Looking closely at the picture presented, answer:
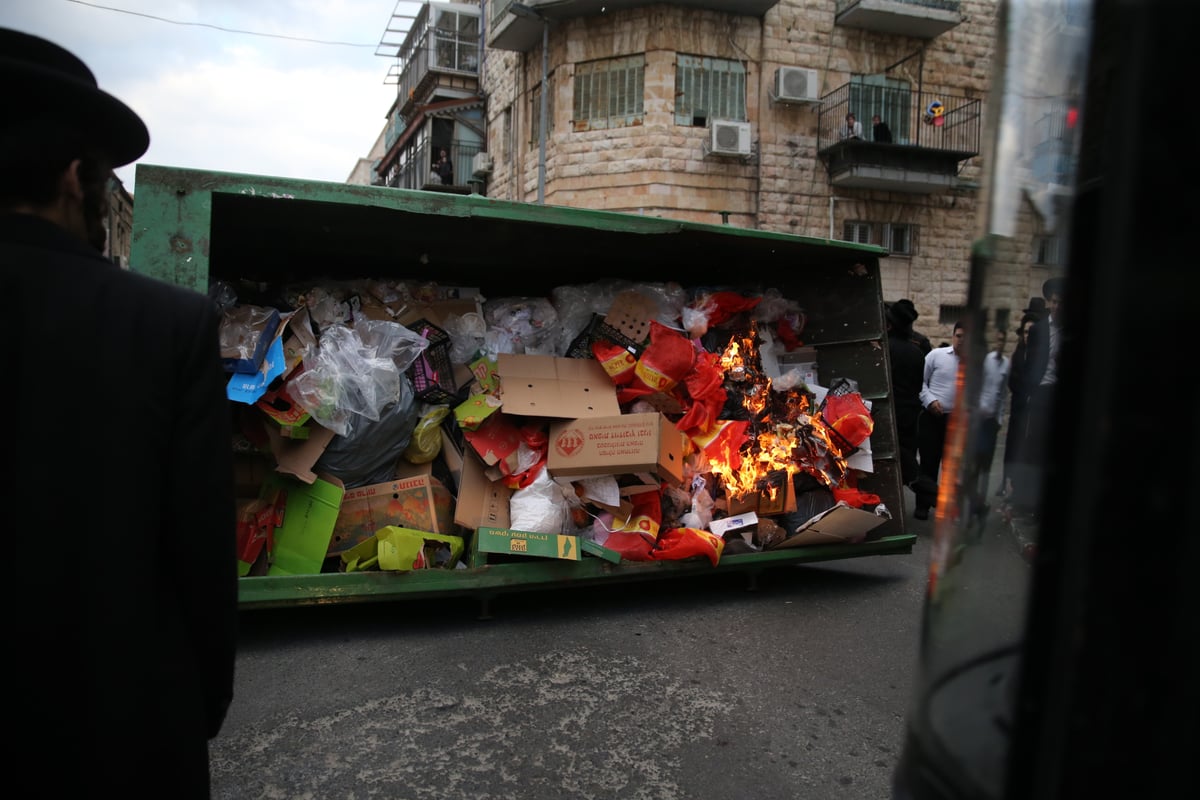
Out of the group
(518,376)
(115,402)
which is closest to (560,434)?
(518,376)

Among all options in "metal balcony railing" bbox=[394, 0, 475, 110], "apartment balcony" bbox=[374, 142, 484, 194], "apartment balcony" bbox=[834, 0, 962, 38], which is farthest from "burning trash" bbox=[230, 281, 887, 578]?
"metal balcony railing" bbox=[394, 0, 475, 110]

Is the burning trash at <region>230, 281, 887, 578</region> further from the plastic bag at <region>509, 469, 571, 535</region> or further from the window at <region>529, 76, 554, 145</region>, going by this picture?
the window at <region>529, 76, 554, 145</region>

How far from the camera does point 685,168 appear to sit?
15.4 metres

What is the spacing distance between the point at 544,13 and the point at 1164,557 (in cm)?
1682

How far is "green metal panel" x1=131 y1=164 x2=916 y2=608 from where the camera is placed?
344cm

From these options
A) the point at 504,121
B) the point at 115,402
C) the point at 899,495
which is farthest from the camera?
the point at 504,121

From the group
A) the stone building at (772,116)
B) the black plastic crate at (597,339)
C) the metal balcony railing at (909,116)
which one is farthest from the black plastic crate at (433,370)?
the metal balcony railing at (909,116)

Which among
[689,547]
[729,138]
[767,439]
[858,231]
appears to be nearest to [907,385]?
[767,439]

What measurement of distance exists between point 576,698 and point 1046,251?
105 inches

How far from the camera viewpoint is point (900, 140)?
647 inches

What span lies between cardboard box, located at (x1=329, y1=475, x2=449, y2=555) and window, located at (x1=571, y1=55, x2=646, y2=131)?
40.8ft

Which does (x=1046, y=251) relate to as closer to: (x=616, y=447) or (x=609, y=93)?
(x=616, y=447)

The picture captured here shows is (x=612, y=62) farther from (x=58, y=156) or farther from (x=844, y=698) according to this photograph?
(x=58, y=156)

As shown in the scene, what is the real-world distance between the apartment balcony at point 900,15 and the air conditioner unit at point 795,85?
1.44m
